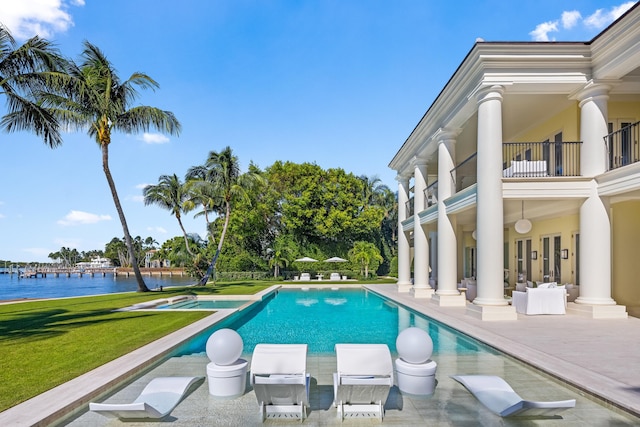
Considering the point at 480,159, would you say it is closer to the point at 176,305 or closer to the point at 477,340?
the point at 477,340

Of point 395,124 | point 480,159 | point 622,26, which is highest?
point 395,124

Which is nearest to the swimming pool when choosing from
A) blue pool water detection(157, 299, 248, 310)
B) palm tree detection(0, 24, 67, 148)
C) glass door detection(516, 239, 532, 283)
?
blue pool water detection(157, 299, 248, 310)

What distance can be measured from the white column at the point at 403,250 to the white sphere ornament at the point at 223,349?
16391 mm

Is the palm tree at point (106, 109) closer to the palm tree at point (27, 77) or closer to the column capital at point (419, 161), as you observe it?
the palm tree at point (27, 77)

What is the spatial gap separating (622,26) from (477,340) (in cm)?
828

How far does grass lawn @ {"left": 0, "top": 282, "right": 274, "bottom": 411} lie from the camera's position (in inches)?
214

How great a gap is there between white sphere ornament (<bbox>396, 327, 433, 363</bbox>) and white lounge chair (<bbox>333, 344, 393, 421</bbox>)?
461 mm

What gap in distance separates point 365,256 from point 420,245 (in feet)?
50.6

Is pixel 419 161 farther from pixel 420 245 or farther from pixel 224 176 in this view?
pixel 224 176

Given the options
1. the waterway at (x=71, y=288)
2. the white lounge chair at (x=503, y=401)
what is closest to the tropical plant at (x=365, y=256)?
the waterway at (x=71, y=288)

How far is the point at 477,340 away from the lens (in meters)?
8.31

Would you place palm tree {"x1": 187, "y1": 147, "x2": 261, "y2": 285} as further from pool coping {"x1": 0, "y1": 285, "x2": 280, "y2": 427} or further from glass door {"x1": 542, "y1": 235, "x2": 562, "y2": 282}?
pool coping {"x1": 0, "y1": 285, "x2": 280, "y2": 427}

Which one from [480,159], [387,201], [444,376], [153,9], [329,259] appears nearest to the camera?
[444,376]

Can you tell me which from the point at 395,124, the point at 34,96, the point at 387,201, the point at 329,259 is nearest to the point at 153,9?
the point at 34,96
